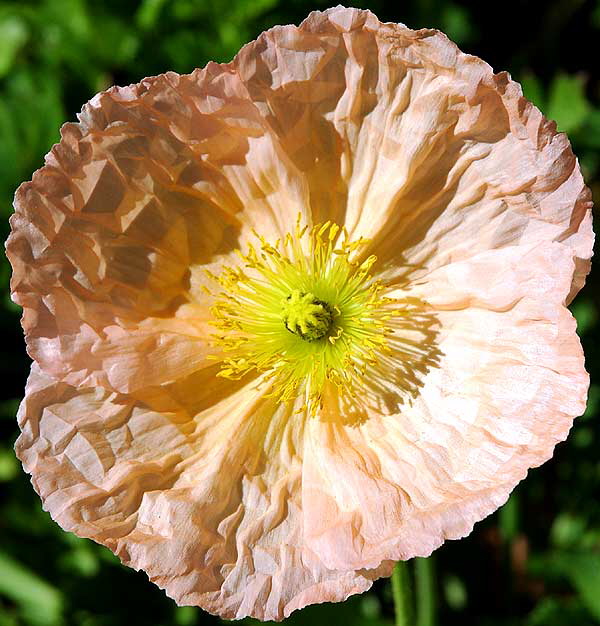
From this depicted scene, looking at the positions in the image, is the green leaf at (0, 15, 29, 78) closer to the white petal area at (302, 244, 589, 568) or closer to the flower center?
the flower center

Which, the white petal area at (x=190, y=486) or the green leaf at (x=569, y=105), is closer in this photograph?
the white petal area at (x=190, y=486)

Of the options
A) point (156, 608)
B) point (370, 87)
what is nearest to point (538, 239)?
point (370, 87)

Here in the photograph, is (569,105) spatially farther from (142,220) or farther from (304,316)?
(142,220)

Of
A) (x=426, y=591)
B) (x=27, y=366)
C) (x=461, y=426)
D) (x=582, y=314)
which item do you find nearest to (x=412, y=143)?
(x=461, y=426)

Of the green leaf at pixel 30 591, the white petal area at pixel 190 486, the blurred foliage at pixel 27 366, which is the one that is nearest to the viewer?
the white petal area at pixel 190 486

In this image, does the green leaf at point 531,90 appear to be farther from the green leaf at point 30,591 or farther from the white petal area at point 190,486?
the green leaf at point 30,591

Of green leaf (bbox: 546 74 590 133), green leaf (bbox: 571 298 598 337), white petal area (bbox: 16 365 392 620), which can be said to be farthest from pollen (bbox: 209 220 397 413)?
green leaf (bbox: 546 74 590 133)

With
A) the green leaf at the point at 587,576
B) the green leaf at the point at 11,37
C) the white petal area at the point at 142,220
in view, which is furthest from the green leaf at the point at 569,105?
the green leaf at the point at 11,37
